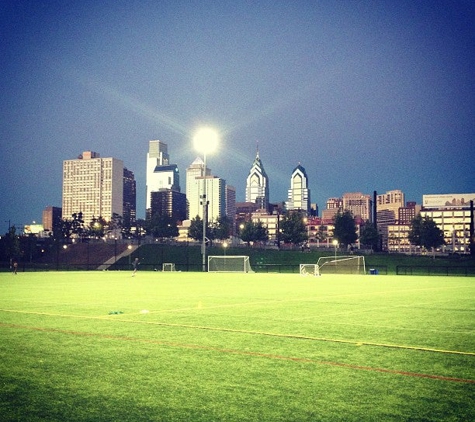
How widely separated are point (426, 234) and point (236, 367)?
406 ft

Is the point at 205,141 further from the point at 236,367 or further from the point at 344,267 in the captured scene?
the point at 236,367

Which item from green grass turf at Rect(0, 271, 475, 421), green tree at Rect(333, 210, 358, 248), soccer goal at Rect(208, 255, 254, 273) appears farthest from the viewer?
green tree at Rect(333, 210, 358, 248)

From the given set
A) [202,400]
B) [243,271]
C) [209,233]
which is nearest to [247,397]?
[202,400]

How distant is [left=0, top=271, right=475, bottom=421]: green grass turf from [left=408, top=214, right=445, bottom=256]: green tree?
378 ft

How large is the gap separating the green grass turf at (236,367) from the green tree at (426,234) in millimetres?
115187

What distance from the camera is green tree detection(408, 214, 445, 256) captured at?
123 meters

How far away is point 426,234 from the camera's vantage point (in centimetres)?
12344

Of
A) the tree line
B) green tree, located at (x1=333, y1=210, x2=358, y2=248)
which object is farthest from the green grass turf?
green tree, located at (x1=333, y1=210, x2=358, y2=248)

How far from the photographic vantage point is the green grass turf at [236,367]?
5855 millimetres

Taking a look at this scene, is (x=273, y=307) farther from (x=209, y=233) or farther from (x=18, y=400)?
(x=209, y=233)

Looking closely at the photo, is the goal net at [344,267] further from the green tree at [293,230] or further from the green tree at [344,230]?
the green tree at [293,230]

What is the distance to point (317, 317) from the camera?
591 inches

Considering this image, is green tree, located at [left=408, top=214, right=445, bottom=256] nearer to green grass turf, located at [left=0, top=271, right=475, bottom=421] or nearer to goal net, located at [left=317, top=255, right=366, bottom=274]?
goal net, located at [left=317, top=255, right=366, bottom=274]

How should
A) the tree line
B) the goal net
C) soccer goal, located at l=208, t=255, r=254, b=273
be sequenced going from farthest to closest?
1. the tree line
2. soccer goal, located at l=208, t=255, r=254, b=273
3. the goal net
